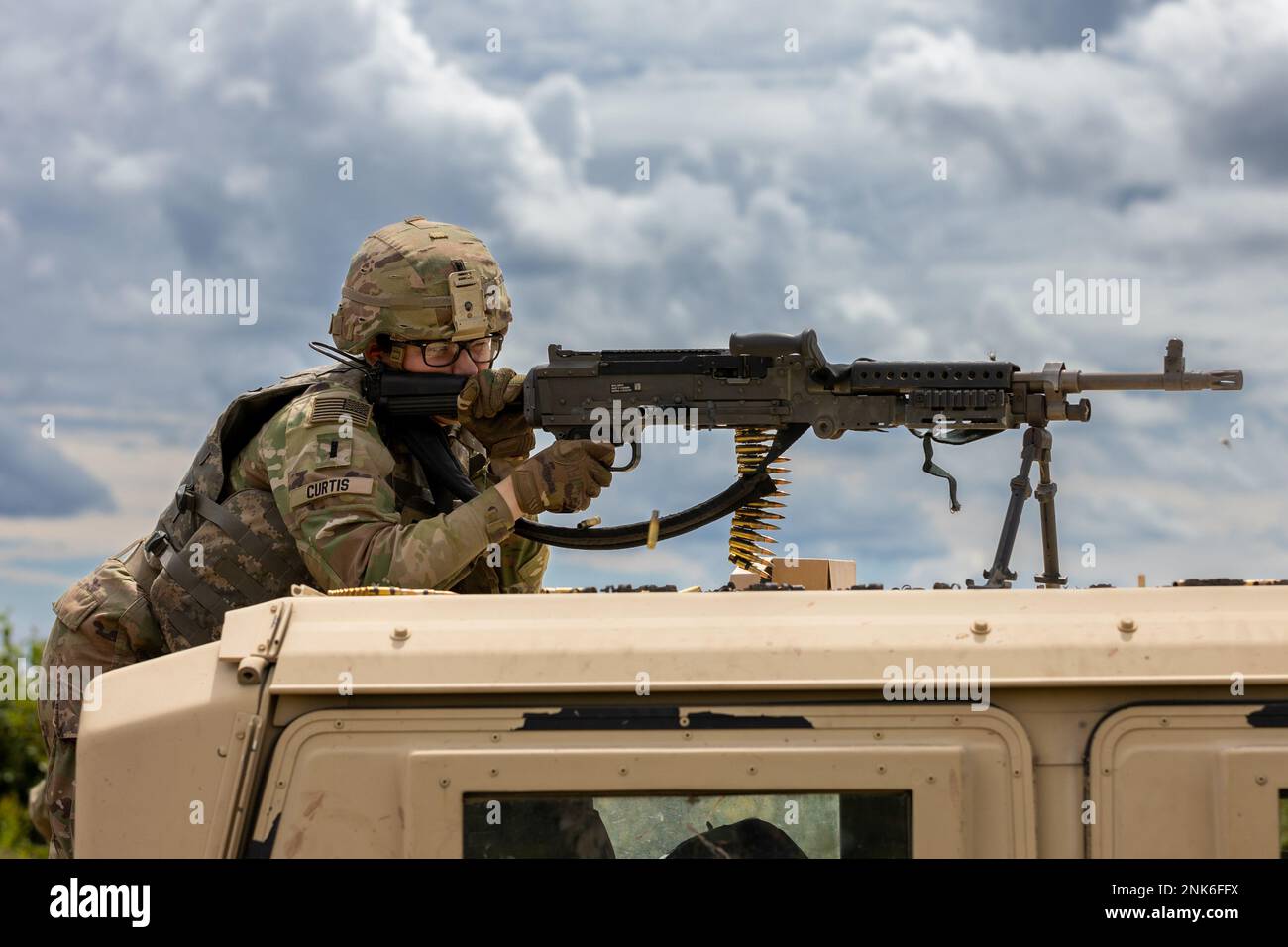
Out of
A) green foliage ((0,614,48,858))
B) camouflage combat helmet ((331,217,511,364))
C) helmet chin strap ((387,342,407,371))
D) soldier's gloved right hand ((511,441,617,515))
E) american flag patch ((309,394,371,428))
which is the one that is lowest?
green foliage ((0,614,48,858))

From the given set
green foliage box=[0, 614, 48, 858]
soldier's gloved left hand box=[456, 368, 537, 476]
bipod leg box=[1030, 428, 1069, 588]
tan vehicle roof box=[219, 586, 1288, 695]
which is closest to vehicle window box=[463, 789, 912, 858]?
tan vehicle roof box=[219, 586, 1288, 695]

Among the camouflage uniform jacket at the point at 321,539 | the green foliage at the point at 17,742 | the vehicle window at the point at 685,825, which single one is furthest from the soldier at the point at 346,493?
the green foliage at the point at 17,742

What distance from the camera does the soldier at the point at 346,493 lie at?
17.2 ft

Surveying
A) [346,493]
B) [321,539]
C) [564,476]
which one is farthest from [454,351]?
[321,539]

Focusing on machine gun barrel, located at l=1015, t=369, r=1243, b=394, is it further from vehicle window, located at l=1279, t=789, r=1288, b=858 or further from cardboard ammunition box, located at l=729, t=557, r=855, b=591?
vehicle window, located at l=1279, t=789, r=1288, b=858

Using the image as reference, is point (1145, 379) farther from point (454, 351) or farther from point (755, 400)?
point (454, 351)

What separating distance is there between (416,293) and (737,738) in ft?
8.89

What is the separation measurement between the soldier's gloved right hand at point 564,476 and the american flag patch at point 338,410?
55cm

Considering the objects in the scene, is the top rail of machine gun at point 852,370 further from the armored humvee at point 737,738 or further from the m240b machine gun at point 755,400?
the armored humvee at point 737,738

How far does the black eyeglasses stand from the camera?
5910mm

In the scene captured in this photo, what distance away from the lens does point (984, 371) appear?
5.38 meters

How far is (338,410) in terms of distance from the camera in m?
5.51
